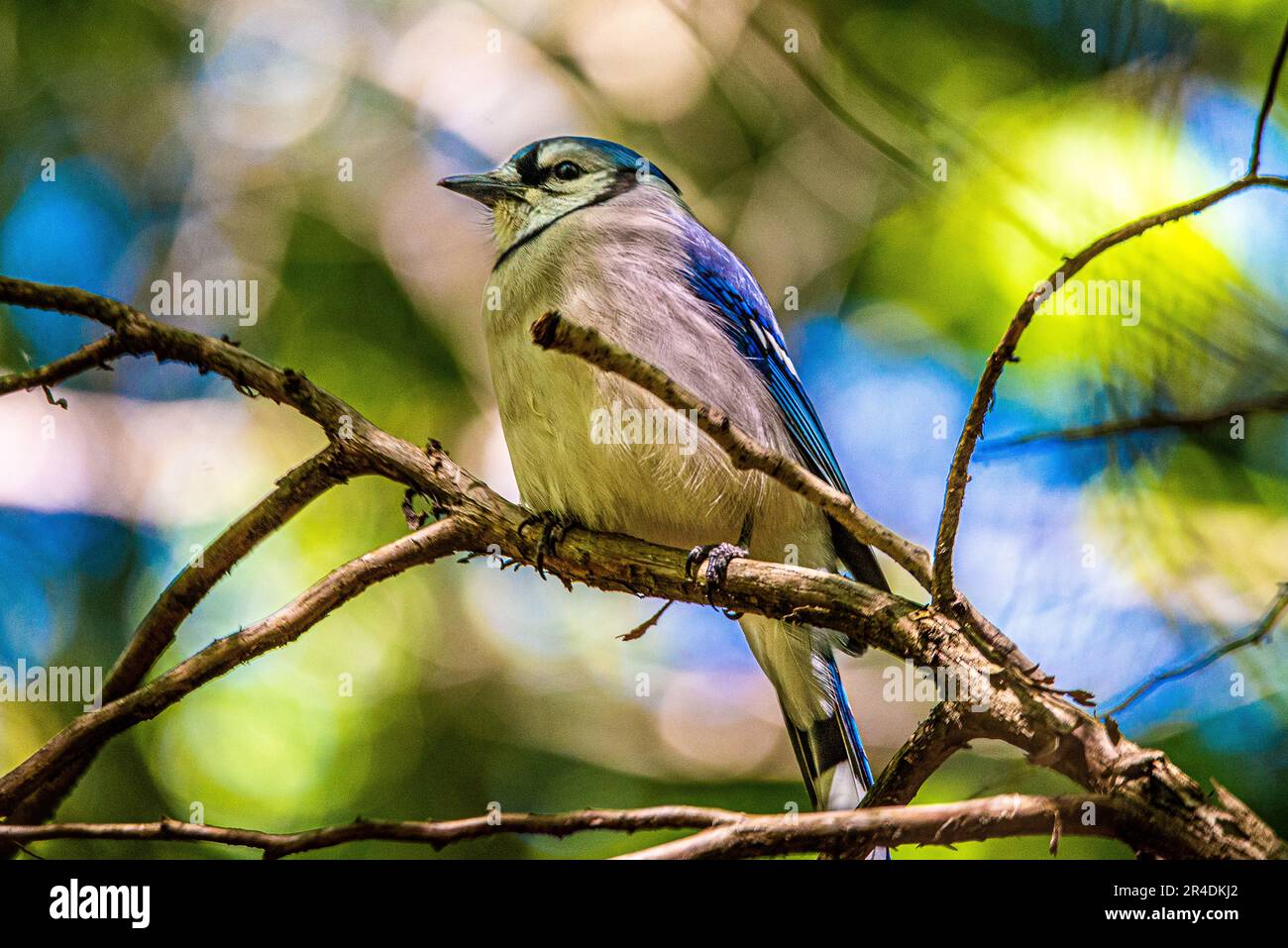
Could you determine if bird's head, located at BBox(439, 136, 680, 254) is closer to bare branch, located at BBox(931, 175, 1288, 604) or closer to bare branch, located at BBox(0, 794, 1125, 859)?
bare branch, located at BBox(931, 175, 1288, 604)

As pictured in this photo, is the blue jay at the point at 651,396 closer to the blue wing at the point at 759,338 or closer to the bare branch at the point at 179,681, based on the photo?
the blue wing at the point at 759,338

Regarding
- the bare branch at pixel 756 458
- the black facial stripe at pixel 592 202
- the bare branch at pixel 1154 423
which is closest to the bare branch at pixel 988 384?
the bare branch at pixel 756 458

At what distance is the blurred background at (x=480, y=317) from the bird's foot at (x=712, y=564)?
0.97 metres

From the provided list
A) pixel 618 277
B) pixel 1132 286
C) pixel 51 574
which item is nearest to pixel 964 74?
pixel 1132 286

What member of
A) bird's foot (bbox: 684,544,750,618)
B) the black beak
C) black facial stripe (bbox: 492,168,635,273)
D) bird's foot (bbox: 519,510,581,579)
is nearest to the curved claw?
bird's foot (bbox: 519,510,581,579)

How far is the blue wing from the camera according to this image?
2.57m

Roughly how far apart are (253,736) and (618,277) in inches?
63.5

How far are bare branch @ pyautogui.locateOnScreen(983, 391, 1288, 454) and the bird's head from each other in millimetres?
1166

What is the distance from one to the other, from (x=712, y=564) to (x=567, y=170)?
4.20 ft

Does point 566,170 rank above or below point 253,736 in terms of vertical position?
above

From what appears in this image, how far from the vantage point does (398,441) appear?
194 centimetres

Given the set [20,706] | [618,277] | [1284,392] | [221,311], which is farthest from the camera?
[221,311]
